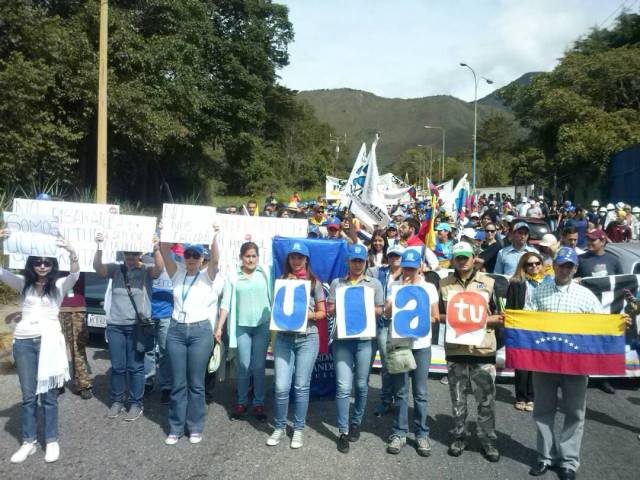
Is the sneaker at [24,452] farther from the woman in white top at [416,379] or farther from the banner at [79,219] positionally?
the woman in white top at [416,379]

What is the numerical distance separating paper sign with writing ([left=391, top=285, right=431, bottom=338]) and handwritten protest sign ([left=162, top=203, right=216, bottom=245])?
2147mm

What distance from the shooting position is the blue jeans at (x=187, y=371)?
5.78m

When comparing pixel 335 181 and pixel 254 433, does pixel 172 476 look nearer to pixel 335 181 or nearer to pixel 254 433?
pixel 254 433

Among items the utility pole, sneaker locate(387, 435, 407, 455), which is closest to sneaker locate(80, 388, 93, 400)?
sneaker locate(387, 435, 407, 455)

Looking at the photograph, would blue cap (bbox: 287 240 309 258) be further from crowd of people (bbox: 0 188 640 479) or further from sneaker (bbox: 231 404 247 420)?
sneaker (bbox: 231 404 247 420)

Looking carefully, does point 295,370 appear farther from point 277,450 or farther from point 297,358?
point 277,450

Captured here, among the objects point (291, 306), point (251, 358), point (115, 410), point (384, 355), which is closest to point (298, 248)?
point (291, 306)

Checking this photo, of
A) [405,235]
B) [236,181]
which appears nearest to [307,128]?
[236,181]

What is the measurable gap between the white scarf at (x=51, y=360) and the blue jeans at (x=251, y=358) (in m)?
1.64

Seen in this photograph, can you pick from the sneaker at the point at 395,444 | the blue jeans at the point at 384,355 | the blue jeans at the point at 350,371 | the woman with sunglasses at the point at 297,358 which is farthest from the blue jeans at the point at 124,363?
the sneaker at the point at 395,444

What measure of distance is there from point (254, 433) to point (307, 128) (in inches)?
3222

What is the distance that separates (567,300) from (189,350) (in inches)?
134

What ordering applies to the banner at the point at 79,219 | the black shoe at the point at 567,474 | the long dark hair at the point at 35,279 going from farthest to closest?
the banner at the point at 79,219 → the long dark hair at the point at 35,279 → the black shoe at the point at 567,474

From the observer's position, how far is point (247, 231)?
7758 millimetres
